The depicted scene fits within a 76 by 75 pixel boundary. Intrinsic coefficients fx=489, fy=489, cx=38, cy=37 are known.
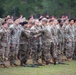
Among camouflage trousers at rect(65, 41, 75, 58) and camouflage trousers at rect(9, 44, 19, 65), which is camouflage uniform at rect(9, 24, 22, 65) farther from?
camouflage trousers at rect(65, 41, 75, 58)

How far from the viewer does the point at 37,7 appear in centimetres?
4919

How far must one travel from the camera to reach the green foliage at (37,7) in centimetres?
4591

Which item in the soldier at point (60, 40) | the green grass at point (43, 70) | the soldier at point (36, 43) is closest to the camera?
the green grass at point (43, 70)

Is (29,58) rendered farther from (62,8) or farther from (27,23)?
(62,8)

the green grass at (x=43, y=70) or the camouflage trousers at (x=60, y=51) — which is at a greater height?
the camouflage trousers at (x=60, y=51)

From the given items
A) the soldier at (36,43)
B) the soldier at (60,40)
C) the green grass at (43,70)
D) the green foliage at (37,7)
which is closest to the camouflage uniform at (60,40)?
the soldier at (60,40)

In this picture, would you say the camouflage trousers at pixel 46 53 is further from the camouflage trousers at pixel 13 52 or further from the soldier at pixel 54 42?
the camouflage trousers at pixel 13 52

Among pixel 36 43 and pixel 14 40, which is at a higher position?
pixel 14 40

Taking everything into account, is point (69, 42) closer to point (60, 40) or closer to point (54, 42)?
point (60, 40)

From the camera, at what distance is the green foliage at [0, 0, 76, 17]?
45906 millimetres

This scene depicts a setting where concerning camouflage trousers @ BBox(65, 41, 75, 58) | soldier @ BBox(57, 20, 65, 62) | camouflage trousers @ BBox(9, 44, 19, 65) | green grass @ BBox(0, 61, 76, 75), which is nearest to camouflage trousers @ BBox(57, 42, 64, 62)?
soldier @ BBox(57, 20, 65, 62)

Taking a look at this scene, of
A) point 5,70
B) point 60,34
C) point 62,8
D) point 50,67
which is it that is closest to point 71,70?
point 50,67

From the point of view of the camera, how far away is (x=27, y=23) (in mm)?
20062

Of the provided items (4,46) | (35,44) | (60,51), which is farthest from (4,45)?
(60,51)
